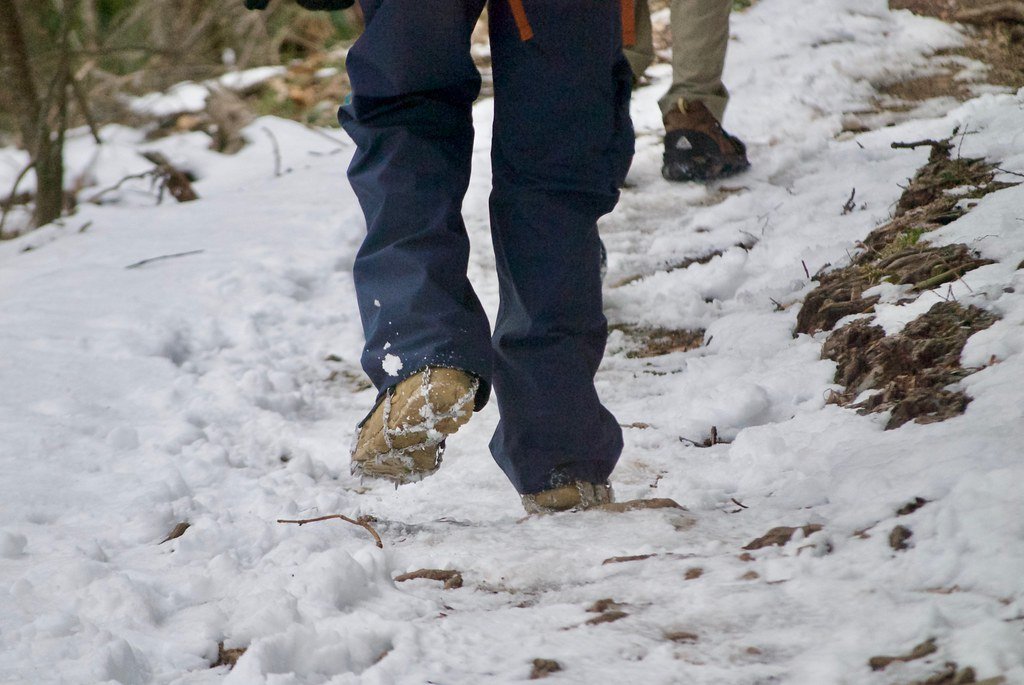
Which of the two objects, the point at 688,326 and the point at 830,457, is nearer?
the point at 830,457

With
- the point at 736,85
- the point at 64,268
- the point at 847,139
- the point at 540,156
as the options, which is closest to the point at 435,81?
the point at 540,156

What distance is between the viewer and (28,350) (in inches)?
102

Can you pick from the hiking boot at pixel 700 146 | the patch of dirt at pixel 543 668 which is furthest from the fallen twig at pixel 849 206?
the patch of dirt at pixel 543 668

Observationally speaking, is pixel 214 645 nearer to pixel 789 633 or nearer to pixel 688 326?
pixel 789 633

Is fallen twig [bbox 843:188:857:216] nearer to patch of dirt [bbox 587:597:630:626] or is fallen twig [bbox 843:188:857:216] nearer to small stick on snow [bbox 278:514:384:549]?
small stick on snow [bbox 278:514:384:549]

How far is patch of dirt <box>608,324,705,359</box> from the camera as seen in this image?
2.73 meters

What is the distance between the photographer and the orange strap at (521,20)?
62.1 inches

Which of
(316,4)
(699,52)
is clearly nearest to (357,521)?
(316,4)

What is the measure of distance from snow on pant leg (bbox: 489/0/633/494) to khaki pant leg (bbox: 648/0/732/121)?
2404 mm

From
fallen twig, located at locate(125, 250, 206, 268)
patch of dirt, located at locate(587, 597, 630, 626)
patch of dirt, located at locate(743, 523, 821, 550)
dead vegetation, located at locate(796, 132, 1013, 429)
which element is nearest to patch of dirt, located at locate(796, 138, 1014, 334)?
dead vegetation, located at locate(796, 132, 1013, 429)

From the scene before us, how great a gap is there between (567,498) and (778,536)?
46cm

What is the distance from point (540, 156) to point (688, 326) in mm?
1300

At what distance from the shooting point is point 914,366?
72.9 inches

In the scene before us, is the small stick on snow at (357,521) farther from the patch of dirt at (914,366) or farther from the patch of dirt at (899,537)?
the patch of dirt at (914,366)
